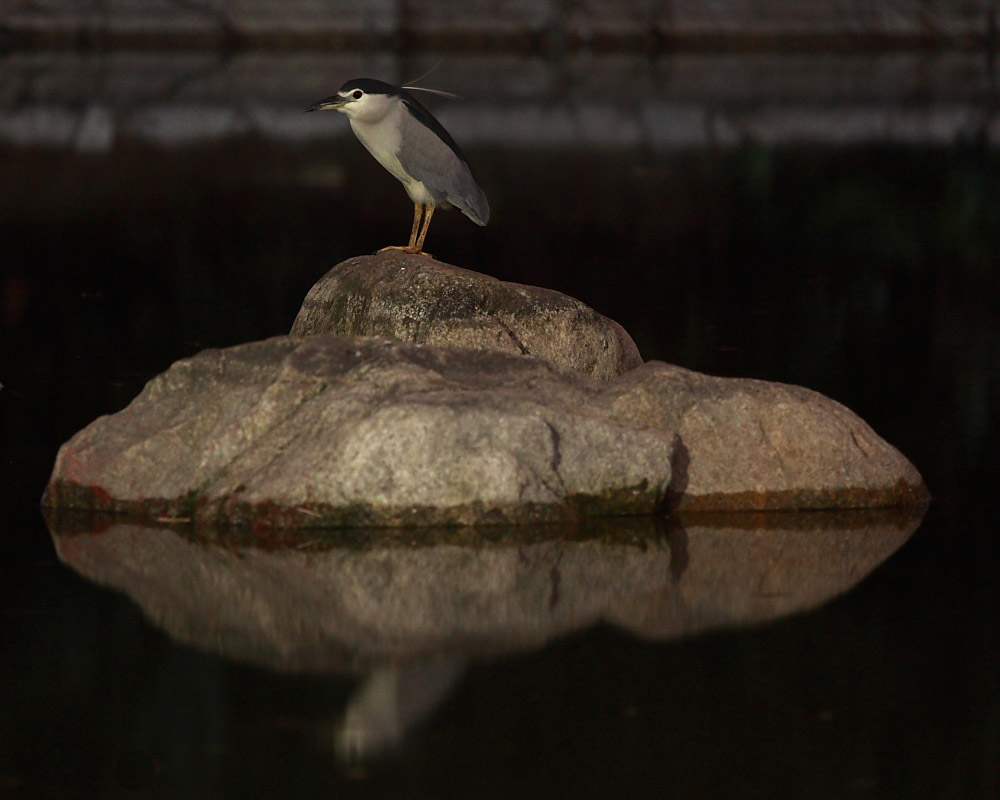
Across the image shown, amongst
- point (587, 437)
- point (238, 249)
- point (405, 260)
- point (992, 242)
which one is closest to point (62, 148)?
point (238, 249)

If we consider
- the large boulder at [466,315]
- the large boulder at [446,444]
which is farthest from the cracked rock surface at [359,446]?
the large boulder at [466,315]

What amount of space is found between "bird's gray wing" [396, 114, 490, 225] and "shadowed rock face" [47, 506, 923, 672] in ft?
6.67

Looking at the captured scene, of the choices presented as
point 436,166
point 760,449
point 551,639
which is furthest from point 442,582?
point 436,166

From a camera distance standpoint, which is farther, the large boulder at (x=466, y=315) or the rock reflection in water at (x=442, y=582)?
the large boulder at (x=466, y=315)

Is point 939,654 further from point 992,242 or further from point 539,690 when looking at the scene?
point 992,242

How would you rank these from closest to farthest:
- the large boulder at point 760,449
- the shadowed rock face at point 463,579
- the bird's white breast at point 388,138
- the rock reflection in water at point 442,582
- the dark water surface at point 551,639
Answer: the dark water surface at point 551,639
the rock reflection in water at point 442,582
the shadowed rock face at point 463,579
the large boulder at point 760,449
the bird's white breast at point 388,138

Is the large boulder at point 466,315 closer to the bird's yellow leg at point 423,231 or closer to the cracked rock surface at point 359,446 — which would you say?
the bird's yellow leg at point 423,231

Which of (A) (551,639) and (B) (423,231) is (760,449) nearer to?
(A) (551,639)

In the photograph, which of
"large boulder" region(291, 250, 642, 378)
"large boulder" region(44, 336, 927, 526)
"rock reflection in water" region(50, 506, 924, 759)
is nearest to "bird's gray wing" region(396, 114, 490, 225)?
"large boulder" region(291, 250, 642, 378)

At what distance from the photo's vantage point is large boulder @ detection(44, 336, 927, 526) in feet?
16.8

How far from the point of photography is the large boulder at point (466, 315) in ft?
20.2

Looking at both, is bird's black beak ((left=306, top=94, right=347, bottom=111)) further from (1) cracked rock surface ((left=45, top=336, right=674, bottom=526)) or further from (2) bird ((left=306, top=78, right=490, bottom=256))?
(1) cracked rock surface ((left=45, top=336, right=674, bottom=526))

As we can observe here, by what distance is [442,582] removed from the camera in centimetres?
471

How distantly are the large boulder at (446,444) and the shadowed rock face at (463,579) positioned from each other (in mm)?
92
